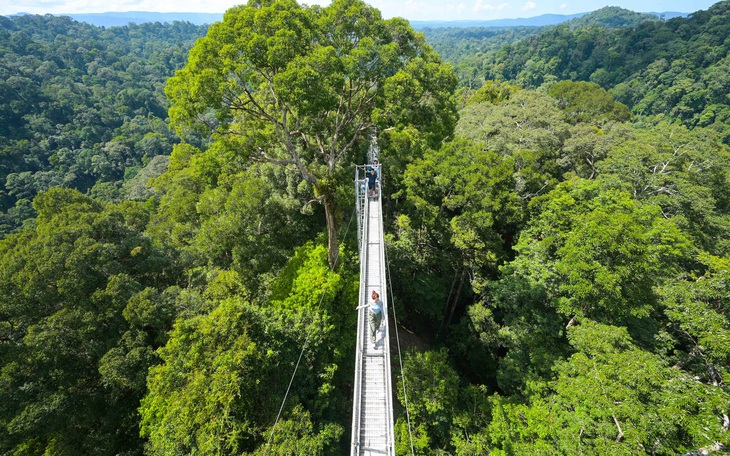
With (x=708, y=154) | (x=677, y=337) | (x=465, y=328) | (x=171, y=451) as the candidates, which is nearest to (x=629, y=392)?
(x=677, y=337)

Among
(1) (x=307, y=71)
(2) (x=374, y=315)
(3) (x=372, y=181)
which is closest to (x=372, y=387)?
(2) (x=374, y=315)

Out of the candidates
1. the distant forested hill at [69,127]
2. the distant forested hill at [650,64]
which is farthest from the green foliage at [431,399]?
the distant forested hill at [650,64]

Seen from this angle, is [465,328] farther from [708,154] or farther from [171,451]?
[708,154]

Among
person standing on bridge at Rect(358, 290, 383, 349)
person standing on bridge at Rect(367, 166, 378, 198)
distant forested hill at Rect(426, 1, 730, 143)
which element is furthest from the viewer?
distant forested hill at Rect(426, 1, 730, 143)

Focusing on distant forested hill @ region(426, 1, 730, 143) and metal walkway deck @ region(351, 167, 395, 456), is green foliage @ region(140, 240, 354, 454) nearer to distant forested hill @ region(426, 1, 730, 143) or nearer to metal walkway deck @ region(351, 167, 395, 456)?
metal walkway deck @ region(351, 167, 395, 456)

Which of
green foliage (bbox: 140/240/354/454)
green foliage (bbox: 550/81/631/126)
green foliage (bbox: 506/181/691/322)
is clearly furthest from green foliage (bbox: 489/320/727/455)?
green foliage (bbox: 550/81/631/126)

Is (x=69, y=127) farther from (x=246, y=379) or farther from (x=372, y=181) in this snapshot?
(x=246, y=379)

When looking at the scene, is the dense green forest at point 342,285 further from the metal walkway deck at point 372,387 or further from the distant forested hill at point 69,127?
the distant forested hill at point 69,127
